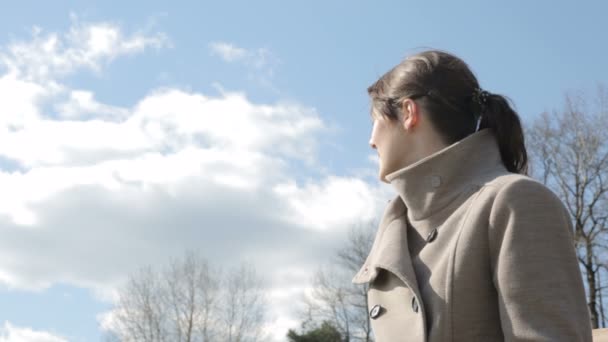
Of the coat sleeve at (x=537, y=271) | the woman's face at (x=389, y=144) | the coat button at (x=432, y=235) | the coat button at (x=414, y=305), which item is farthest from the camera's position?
the woman's face at (x=389, y=144)

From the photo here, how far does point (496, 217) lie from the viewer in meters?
2.42

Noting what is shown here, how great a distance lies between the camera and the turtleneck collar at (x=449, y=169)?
2.64 m

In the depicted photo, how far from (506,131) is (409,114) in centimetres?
30

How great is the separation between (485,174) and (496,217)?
0.23 meters

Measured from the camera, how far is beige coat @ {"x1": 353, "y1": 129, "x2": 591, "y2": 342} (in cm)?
229

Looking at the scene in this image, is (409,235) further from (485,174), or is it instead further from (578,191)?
(578,191)

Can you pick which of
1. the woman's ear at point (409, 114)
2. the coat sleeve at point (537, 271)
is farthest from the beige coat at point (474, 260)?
the woman's ear at point (409, 114)

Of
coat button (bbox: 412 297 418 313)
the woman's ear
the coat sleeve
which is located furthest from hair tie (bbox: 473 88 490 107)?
coat button (bbox: 412 297 418 313)

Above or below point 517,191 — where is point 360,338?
above

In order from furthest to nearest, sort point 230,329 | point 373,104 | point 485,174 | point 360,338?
point 230,329 → point 360,338 → point 373,104 → point 485,174

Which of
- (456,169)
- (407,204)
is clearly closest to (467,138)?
(456,169)

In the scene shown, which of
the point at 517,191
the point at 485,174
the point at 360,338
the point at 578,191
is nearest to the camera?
the point at 517,191

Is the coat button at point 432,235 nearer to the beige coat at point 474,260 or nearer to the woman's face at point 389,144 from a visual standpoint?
the beige coat at point 474,260

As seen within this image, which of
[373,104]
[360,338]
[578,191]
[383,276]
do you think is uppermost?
[578,191]
